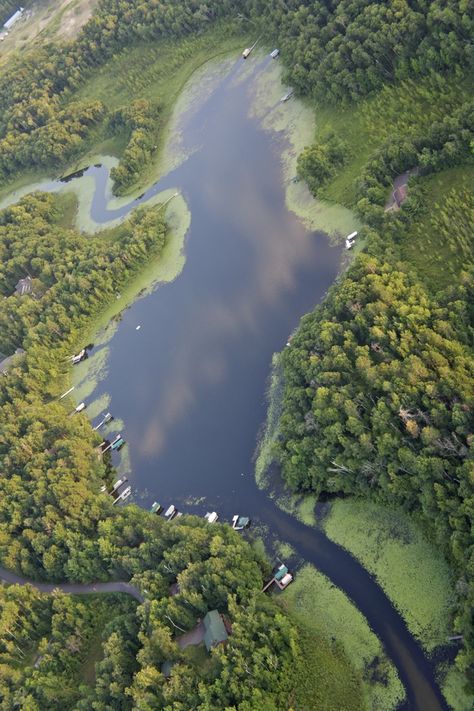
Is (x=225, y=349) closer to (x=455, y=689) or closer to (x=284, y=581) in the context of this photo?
(x=284, y=581)

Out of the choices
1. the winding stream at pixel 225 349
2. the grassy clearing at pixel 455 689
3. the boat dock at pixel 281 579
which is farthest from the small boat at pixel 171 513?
the grassy clearing at pixel 455 689

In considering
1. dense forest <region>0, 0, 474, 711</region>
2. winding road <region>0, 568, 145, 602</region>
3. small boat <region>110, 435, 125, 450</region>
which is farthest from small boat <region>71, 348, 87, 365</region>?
winding road <region>0, 568, 145, 602</region>

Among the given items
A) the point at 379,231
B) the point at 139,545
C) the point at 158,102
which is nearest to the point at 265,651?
the point at 139,545

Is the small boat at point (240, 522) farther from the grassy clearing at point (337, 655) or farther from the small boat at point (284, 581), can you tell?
the grassy clearing at point (337, 655)

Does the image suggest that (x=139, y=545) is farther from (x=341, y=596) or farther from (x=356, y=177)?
(x=356, y=177)

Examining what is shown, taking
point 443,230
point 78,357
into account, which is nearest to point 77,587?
point 78,357
